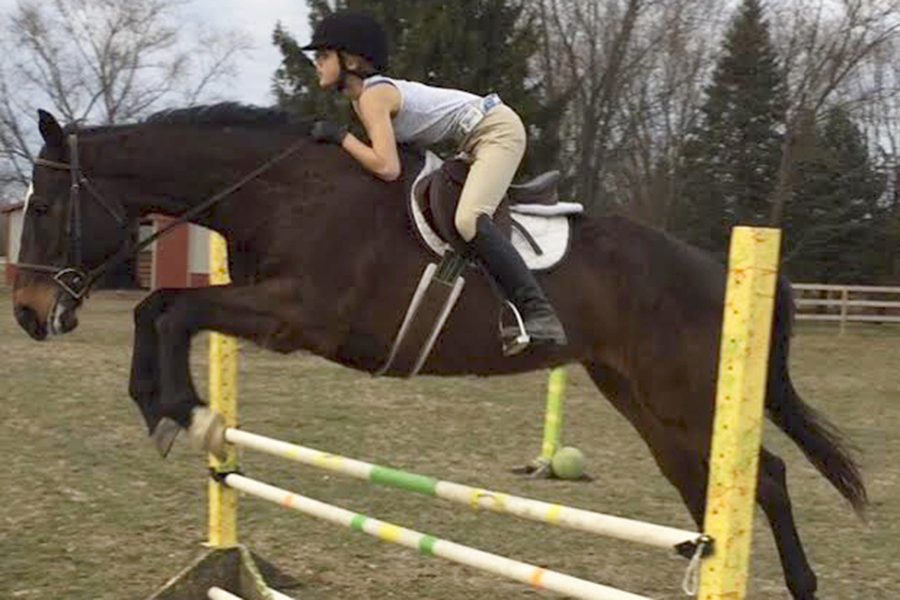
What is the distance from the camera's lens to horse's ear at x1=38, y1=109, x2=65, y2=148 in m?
4.17

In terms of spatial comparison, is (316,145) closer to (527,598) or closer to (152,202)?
(152,202)

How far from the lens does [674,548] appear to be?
2.94 meters

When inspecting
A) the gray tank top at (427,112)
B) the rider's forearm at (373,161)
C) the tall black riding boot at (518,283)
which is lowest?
the tall black riding boot at (518,283)

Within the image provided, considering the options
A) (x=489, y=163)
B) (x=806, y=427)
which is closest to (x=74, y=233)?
(x=489, y=163)

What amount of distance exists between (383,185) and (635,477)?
173 inches

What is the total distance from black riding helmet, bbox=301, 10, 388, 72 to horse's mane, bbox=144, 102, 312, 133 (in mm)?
342

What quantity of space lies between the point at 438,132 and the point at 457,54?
2057 centimetres

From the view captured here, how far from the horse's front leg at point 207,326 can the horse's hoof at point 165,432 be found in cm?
1

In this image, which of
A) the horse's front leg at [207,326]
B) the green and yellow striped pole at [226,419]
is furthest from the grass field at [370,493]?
the horse's front leg at [207,326]

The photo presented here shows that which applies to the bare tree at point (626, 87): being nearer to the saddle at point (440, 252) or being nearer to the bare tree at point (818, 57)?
the bare tree at point (818, 57)

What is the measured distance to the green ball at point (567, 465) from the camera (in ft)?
25.3

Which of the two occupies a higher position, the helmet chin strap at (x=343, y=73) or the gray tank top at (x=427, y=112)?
the helmet chin strap at (x=343, y=73)

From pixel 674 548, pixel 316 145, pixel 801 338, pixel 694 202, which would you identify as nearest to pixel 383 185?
pixel 316 145

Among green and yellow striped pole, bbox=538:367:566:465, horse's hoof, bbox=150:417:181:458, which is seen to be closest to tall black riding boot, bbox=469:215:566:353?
horse's hoof, bbox=150:417:181:458
